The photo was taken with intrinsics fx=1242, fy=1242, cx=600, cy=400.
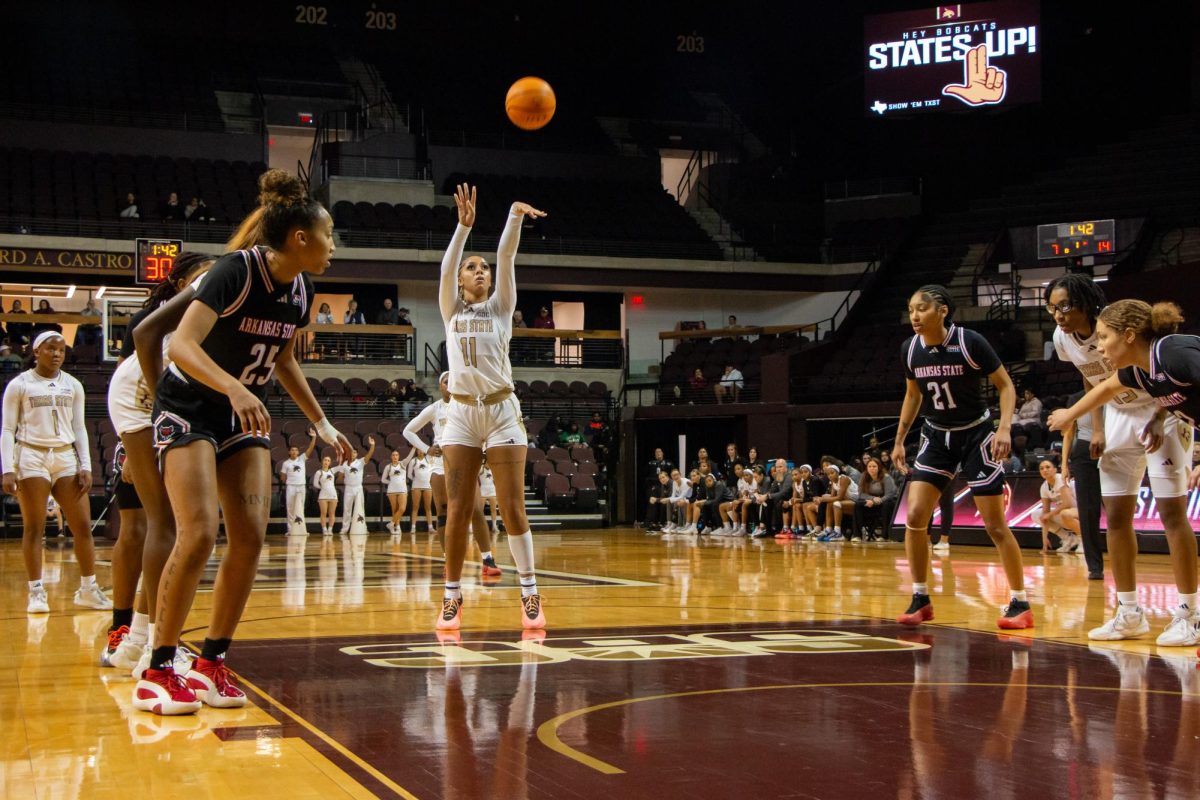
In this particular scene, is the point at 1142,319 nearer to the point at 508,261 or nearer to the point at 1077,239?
the point at 508,261

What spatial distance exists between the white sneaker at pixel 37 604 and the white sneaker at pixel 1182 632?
6.65 meters

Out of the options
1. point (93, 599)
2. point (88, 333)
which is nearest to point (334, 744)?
point (93, 599)

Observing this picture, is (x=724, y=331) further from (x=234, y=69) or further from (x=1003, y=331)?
(x=234, y=69)

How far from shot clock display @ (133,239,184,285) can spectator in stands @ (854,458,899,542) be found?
11.1 m

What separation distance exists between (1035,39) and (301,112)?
735 inches

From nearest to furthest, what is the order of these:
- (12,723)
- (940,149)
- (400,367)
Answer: (12,723)
(400,367)
(940,149)

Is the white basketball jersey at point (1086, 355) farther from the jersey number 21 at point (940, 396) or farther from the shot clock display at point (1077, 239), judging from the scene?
the shot clock display at point (1077, 239)

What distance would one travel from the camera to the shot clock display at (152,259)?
62.9ft

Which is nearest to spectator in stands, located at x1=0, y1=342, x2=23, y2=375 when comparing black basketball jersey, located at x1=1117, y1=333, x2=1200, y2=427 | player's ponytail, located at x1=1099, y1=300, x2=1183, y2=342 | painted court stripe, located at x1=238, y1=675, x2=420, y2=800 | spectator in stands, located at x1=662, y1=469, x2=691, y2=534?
spectator in stands, located at x1=662, y1=469, x2=691, y2=534

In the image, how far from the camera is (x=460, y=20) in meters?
34.9

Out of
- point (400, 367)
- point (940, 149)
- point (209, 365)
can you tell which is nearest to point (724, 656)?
point (209, 365)

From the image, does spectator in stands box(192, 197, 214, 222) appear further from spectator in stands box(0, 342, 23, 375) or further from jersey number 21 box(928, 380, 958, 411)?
jersey number 21 box(928, 380, 958, 411)

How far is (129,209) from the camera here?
27844mm

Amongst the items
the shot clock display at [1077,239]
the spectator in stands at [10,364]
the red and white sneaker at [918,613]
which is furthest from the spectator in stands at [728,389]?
the red and white sneaker at [918,613]
